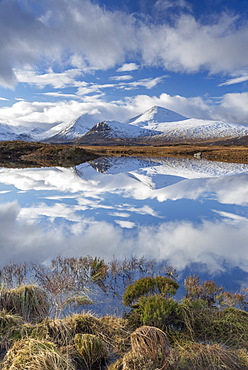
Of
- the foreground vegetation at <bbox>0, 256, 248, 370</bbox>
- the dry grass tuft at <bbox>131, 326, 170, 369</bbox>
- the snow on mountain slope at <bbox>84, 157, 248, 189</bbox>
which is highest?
the snow on mountain slope at <bbox>84, 157, 248, 189</bbox>

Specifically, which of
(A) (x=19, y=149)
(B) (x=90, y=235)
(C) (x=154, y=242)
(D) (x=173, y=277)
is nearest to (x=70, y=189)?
(B) (x=90, y=235)

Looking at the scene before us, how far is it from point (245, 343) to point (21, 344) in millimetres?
3333

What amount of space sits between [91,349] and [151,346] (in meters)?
0.87

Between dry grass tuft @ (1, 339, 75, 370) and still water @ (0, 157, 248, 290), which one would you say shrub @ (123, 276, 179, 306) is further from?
dry grass tuft @ (1, 339, 75, 370)

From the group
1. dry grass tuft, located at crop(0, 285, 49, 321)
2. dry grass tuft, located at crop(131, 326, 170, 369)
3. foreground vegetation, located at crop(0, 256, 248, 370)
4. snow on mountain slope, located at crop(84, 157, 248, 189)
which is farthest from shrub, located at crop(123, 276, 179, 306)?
snow on mountain slope, located at crop(84, 157, 248, 189)

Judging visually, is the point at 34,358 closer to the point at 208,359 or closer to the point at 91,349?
the point at 91,349

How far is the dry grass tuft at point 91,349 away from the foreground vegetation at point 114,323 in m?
0.01

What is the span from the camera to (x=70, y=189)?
20.7 metres

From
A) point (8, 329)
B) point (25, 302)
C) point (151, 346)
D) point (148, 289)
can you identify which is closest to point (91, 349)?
point (151, 346)

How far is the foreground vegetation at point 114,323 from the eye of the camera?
3596 mm

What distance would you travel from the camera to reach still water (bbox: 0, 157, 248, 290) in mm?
8387

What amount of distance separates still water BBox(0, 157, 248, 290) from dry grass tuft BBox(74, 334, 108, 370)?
3.84 meters

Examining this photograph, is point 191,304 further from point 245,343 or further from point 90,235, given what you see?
point 90,235

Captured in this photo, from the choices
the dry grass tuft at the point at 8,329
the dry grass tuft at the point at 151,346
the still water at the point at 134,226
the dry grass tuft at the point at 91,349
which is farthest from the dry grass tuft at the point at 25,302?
the still water at the point at 134,226
